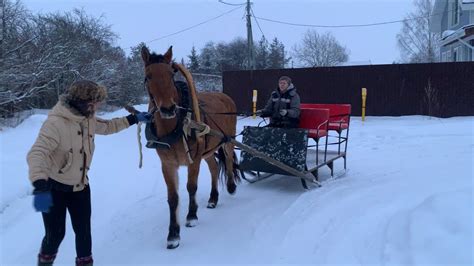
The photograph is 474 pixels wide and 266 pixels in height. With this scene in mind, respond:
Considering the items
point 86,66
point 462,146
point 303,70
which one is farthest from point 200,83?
point 462,146

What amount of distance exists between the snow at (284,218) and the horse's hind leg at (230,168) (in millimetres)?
139

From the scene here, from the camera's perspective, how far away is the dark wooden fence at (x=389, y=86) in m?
14.3

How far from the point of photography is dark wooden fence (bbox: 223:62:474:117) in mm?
→ 14273

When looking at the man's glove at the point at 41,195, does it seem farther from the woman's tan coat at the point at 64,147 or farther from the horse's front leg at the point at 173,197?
the horse's front leg at the point at 173,197

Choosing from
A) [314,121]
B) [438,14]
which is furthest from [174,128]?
[438,14]

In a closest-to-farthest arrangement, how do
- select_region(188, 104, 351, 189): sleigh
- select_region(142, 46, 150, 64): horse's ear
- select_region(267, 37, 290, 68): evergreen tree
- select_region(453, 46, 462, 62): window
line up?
select_region(142, 46, 150, 64): horse's ear < select_region(188, 104, 351, 189): sleigh < select_region(453, 46, 462, 62): window < select_region(267, 37, 290, 68): evergreen tree

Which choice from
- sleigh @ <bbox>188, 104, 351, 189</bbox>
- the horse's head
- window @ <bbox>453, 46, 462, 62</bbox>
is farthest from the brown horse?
window @ <bbox>453, 46, 462, 62</bbox>

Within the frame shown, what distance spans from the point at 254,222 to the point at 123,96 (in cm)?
1869

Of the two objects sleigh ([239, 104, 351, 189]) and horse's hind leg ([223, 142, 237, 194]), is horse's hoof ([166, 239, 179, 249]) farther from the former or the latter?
horse's hind leg ([223, 142, 237, 194])

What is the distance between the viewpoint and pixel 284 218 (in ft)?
16.5

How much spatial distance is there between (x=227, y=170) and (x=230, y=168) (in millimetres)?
59

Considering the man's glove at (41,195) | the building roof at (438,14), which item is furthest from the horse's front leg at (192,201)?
the building roof at (438,14)

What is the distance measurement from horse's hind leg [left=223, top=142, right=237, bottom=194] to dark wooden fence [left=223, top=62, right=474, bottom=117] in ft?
33.1

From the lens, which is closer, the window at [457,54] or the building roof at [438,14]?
the window at [457,54]
